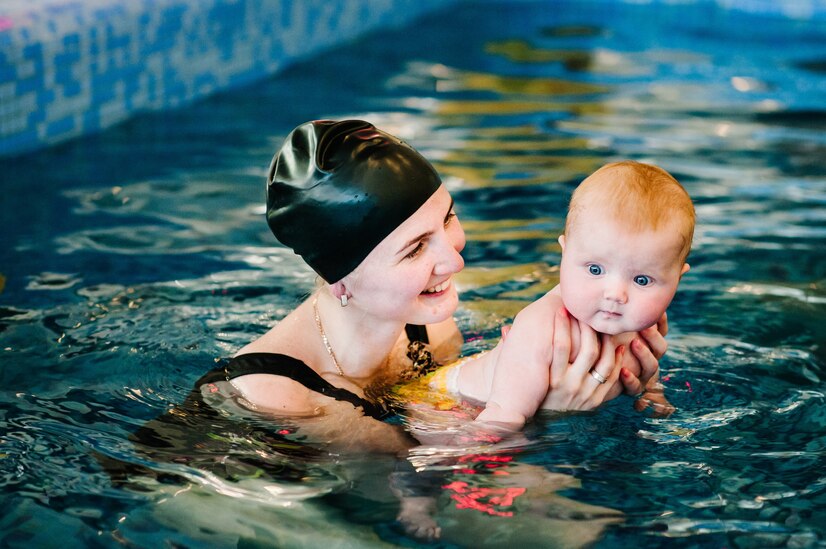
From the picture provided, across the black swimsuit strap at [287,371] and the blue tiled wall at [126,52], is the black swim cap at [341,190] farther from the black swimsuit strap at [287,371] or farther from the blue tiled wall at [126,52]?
the blue tiled wall at [126,52]

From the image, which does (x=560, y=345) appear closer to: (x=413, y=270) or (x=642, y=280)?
(x=642, y=280)

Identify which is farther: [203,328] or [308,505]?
[203,328]

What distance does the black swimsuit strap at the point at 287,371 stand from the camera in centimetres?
364

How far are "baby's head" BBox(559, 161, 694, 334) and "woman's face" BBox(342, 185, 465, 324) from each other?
0.39 meters

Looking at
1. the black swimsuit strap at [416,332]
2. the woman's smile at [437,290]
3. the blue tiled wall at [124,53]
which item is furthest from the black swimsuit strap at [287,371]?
the blue tiled wall at [124,53]

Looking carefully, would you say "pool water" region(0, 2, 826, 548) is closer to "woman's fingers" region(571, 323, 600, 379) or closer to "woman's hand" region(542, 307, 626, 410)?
"woman's hand" region(542, 307, 626, 410)

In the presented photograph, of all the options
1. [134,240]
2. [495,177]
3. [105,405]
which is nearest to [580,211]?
[105,405]

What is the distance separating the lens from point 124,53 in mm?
8688

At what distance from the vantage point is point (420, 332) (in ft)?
14.2

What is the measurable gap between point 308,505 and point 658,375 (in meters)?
1.55

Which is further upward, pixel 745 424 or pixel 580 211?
pixel 580 211

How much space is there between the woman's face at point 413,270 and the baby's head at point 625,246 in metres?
0.39

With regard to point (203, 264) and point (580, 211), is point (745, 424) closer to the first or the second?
point (580, 211)

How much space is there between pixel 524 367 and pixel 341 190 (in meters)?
0.79
